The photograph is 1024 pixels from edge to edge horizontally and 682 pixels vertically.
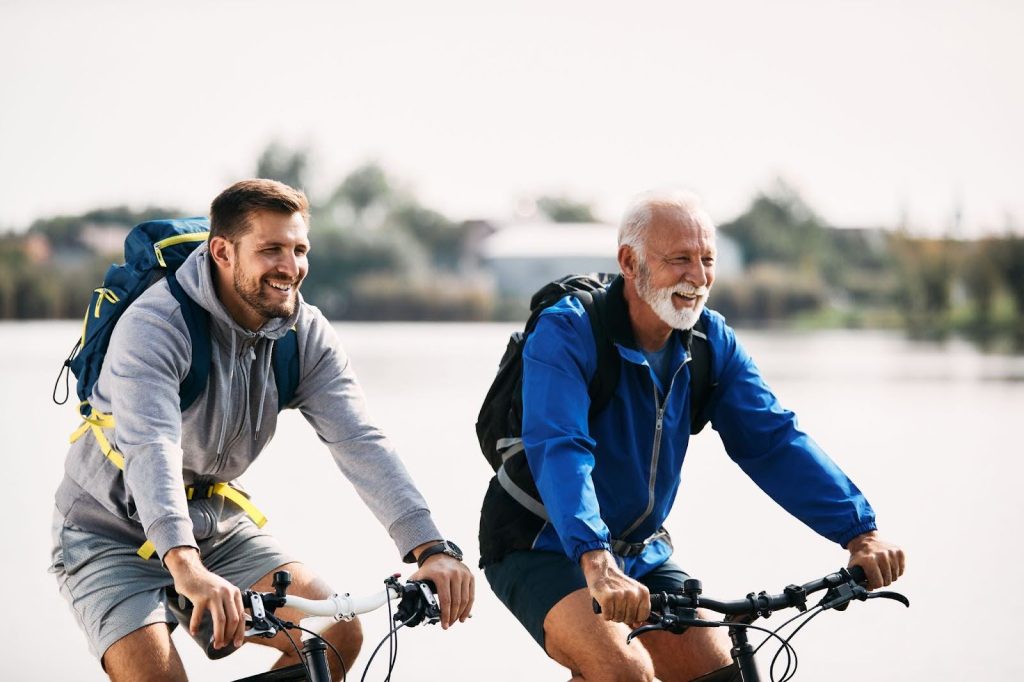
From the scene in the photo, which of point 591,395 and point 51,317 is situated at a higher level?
point 591,395

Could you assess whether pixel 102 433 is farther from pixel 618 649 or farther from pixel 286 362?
pixel 618 649

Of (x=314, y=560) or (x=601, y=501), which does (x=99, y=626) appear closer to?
(x=601, y=501)

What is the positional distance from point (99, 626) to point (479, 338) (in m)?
33.7

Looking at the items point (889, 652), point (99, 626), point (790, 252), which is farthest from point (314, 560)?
point (790, 252)

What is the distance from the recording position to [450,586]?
11.5 feet

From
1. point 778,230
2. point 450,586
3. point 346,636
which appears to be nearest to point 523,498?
point 450,586

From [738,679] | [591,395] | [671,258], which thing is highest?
[671,258]

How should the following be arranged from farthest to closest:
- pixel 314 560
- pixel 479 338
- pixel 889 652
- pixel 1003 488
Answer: pixel 479 338
pixel 1003 488
pixel 314 560
pixel 889 652

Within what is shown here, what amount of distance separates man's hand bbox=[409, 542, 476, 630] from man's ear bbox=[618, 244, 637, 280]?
0.93 meters

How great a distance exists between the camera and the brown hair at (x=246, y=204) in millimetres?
3629

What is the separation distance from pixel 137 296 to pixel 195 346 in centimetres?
26

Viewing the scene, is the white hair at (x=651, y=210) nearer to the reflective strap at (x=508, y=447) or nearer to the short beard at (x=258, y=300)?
the reflective strap at (x=508, y=447)

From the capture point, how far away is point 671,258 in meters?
3.83

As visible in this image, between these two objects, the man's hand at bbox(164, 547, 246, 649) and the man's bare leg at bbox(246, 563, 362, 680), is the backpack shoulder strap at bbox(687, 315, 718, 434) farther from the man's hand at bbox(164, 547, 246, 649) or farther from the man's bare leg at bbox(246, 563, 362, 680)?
the man's hand at bbox(164, 547, 246, 649)
